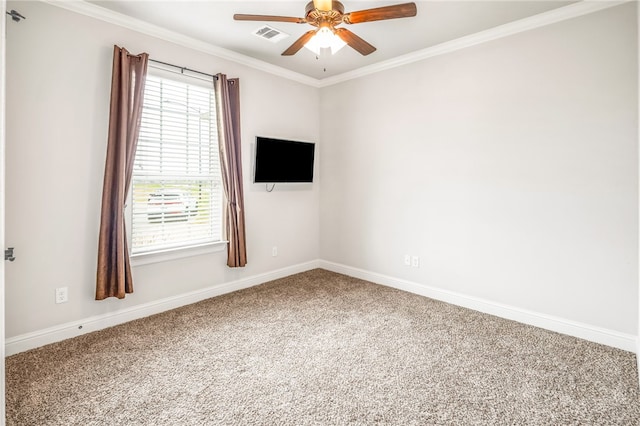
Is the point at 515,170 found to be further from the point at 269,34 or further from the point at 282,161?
the point at 269,34

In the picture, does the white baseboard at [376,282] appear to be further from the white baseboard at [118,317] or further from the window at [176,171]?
the window at [176,171]

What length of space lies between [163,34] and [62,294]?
2435 mm

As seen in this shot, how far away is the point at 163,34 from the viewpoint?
10.5ft

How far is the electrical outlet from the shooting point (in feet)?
8.94

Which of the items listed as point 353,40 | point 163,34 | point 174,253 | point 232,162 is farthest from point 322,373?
point 163,34

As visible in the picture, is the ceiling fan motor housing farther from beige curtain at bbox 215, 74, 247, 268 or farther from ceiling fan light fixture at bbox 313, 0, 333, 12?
beige curtain at bbox 215, 74, 247, 268

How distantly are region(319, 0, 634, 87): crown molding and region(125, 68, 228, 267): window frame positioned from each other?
1.99 metres

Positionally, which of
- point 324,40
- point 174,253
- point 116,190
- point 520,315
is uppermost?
point 324,40

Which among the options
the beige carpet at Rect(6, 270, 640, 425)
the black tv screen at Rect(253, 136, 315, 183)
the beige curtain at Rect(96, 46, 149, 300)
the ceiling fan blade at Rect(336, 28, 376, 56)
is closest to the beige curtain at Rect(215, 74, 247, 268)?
the black tv screen at Rect(253, 136, 315, 183)

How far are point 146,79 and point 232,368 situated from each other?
2591 millimetres

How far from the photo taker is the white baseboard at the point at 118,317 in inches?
101

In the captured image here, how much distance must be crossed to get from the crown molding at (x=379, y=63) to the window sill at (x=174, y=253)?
2005 millimetres

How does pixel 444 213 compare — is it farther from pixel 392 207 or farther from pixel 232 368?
pixel 232 368

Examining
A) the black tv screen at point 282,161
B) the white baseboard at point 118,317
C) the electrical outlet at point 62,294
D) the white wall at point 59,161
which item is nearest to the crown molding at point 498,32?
the black tv screen at point 282,161
